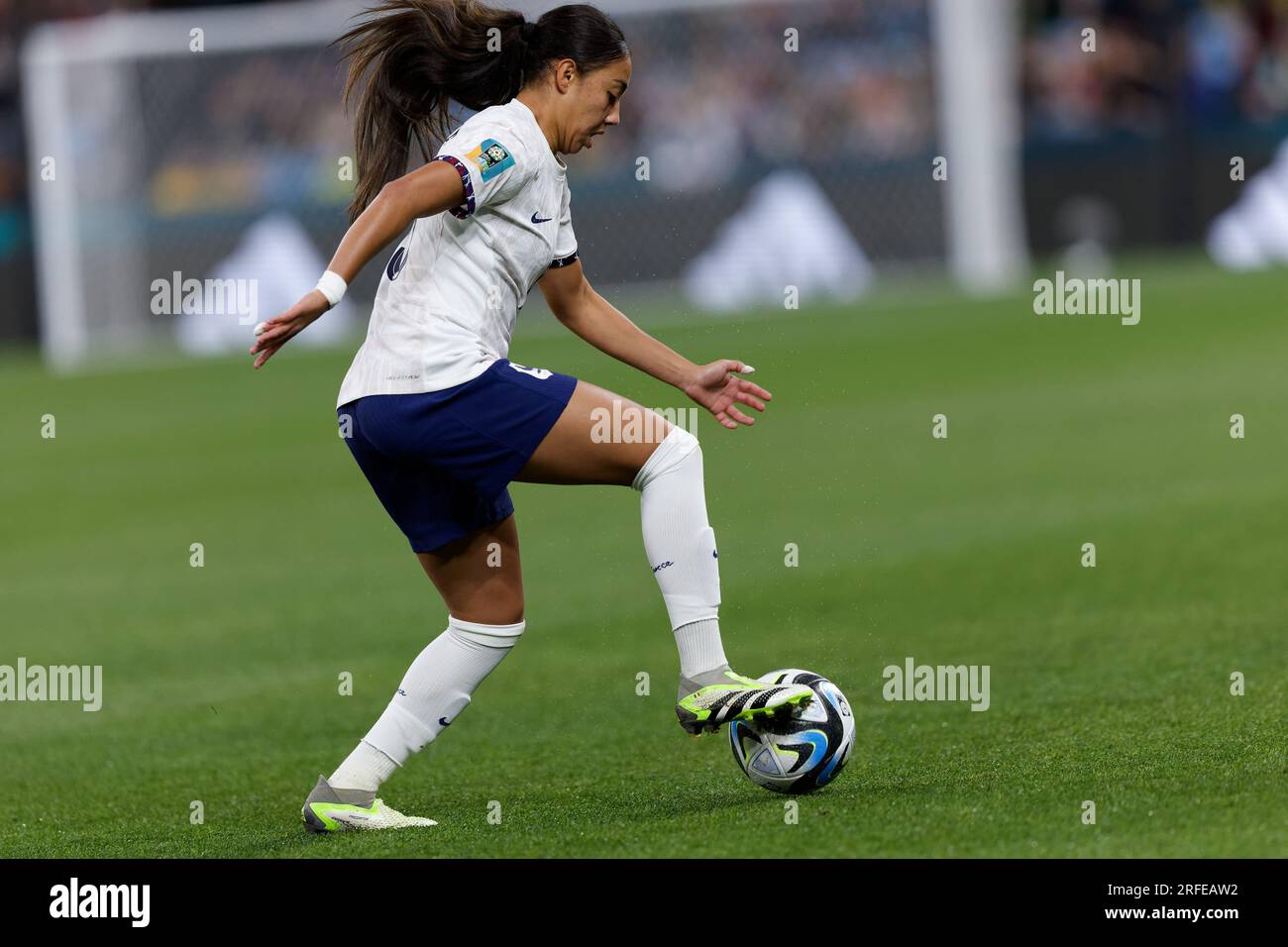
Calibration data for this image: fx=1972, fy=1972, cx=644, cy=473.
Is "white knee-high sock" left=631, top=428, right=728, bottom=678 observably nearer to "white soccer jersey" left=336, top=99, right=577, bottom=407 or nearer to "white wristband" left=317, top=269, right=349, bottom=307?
"white soccer jersey" left=336, top=99, right=577, bottom=407

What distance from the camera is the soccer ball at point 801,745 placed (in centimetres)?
488

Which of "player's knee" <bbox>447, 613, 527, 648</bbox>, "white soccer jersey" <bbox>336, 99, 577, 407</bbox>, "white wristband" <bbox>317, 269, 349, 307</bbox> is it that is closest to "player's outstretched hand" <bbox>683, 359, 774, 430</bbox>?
"white soccer jersey" <bbox>336, 99, 577, 407</bbox>

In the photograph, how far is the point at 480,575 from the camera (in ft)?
16.5

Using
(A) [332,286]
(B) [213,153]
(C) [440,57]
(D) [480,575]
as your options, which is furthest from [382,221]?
(B) [213,153]

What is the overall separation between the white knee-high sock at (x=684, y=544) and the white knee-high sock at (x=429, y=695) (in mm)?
508

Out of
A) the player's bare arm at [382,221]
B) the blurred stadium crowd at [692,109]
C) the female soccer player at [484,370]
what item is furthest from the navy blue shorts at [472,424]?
the blurred stadium crowd at [692,109]

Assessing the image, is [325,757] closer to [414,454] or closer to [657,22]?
[414,454]

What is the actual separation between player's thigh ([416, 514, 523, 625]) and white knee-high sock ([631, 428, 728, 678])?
0.43m

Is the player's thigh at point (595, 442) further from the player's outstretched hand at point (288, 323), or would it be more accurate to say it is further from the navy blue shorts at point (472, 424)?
the player's outstretched hand at point (288, 323)

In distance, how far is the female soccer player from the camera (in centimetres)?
468

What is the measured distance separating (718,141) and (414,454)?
52.6ft

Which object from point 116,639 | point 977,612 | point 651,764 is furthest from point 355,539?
point 651,764

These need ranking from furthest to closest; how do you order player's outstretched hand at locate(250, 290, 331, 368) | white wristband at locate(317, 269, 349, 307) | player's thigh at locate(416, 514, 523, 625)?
1. player's thigh at locate(416, 514, 523, 625)
2. white wristband at locate(317, 269, 349, 307)
3. player's outstretched hand at locate(250, 290, 331, 368)

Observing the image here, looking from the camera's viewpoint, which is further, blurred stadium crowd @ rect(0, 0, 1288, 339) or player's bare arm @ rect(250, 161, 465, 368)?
blurred stadium crowd @ rect(0, 0, 1288, 339)
